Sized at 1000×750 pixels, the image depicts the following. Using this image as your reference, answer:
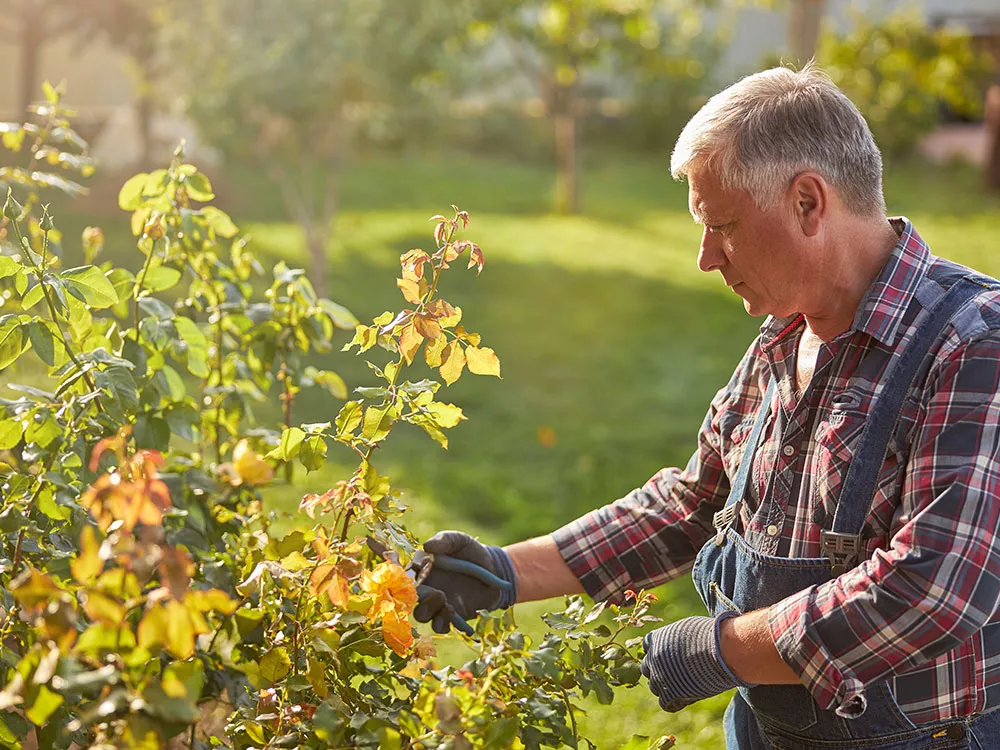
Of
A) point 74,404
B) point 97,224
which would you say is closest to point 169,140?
point 97,224

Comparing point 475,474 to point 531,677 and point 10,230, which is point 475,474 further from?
point 531,677

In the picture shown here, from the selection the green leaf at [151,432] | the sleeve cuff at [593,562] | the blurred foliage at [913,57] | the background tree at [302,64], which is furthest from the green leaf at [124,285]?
the background tree at [302,64]

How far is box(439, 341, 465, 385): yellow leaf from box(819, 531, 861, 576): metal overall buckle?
0.64m

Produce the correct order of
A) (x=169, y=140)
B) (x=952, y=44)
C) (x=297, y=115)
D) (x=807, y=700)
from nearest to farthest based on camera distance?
(x=807, y=700) → (x=297, y=115) → (x=952, y=44) → (x=169, y=140)

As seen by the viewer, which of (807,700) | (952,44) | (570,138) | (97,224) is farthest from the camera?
(570,138)

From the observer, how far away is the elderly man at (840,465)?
1.68 m

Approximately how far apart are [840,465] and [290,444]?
0.88 meters

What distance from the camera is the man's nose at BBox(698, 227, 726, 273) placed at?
2.00 m

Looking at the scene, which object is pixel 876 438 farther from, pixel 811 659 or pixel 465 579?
pixel 465 579

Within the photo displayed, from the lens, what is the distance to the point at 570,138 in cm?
1413

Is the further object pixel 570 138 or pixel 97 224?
pixel 570 138

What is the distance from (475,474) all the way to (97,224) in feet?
24.4

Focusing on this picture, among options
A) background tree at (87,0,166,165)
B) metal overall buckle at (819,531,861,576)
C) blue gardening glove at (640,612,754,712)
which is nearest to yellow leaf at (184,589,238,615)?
blue gardening glove at (640,612,754,712)

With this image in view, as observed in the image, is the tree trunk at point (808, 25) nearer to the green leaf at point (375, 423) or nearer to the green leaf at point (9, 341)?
the green leaf at point (375, 423)
